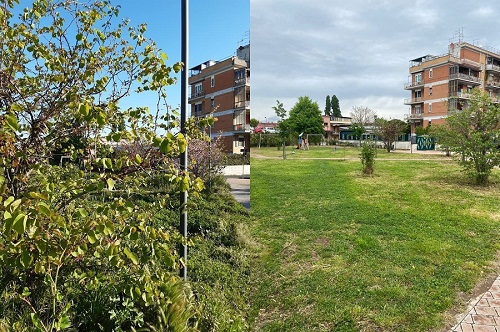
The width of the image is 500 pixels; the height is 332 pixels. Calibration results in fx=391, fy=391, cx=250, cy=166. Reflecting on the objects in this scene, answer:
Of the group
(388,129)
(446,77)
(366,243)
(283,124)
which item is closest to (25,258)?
(283,124)

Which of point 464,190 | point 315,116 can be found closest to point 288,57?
point 315,116

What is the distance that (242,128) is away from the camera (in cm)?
230

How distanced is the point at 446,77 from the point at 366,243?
157cm

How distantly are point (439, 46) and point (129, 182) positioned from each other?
2.82m

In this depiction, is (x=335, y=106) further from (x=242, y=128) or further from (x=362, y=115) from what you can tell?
(x=242, y=128)

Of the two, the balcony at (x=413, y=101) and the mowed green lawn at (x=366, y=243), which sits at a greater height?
the balcony at (x=413, y=101)

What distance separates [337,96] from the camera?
2.92m

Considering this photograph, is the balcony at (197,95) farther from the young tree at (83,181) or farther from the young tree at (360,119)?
the young tree at (360,119)

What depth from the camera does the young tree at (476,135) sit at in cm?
356

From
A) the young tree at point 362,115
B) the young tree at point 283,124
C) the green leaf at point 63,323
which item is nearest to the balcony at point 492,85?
the young tree at point 362,115

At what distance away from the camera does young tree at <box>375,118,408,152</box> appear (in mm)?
3285

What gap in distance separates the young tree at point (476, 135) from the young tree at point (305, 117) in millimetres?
1364

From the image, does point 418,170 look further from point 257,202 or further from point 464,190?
point 257,202

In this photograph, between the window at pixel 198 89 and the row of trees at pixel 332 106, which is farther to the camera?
the row of trees at pixel 332 106
